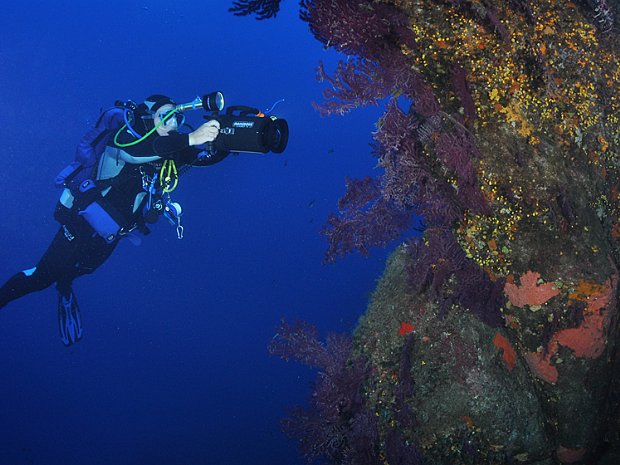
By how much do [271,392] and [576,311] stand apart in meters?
27.8

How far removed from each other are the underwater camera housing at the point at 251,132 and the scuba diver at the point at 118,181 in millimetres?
14

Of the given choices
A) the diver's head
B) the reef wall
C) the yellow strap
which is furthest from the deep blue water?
the reef wall

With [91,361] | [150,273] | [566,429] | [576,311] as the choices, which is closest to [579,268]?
[576,311]

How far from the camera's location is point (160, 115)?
5.01 meters

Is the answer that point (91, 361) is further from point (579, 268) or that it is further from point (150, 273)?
point (579, 268)

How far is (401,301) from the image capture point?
382 centimetres

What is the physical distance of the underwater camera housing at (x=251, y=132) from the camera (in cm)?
404

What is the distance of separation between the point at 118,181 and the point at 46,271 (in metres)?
2.43

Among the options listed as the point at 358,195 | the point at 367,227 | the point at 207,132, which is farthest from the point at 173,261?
the point at 367,227

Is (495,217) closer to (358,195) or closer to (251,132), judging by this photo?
(358,195)

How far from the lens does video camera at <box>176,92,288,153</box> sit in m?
4.04

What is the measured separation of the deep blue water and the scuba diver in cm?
572

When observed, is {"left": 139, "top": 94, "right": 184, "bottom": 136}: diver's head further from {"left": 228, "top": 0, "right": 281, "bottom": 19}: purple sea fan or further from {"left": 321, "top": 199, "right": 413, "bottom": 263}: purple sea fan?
{"left": 321, "top": 199, "right": 413, "bottom": 263}: purple sea fan

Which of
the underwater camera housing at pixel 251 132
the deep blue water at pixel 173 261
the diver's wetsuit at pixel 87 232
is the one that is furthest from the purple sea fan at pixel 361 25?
the deep blue water at pixel 173 261
